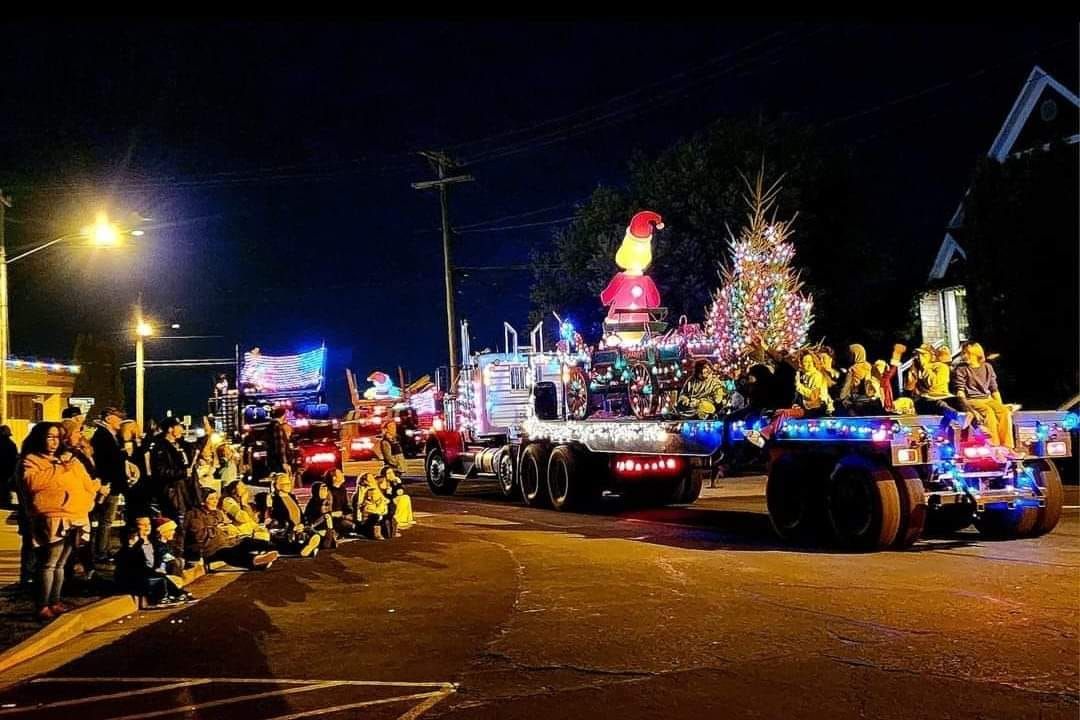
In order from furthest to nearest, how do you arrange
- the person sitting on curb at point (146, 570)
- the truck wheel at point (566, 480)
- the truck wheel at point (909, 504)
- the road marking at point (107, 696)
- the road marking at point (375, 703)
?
the truck wheel at point (566, 480) → the truck wheel at point (909, 504) → the person sitting on curb at point (146, 570) → the road marking at point (107, 696) → the road marking at point (375, 703)

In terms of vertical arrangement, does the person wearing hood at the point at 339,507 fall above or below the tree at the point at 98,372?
below

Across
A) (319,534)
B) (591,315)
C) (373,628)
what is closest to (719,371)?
(319,534)

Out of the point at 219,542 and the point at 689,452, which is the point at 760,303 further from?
the point at 219,542

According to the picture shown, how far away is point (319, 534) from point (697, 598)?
557cm

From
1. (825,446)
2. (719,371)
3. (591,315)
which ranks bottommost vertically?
(825,446)

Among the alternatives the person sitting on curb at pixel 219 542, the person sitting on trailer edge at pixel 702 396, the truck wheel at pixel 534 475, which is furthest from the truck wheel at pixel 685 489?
the person sitting on curb at pixel 219 542

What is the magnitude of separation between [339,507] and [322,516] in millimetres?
670

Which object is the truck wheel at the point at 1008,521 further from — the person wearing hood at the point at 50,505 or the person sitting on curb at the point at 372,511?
the person wearing hood at the point at 50,505

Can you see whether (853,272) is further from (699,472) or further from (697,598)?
(697,598)

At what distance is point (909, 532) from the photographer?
11664 mm

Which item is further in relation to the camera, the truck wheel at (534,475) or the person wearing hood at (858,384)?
the truck wheel at (534,475)

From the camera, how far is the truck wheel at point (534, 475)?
18531 mm

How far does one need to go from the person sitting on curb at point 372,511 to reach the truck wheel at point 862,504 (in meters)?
5.73

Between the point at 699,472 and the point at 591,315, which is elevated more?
the point at 591,315
